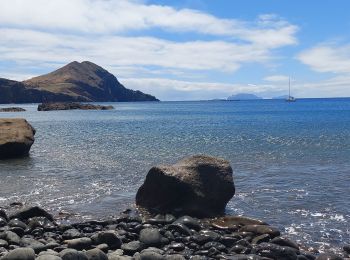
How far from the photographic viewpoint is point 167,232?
17500 millimetres

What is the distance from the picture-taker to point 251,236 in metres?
17.4

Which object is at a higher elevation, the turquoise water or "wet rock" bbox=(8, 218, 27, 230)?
"wet rock" bbox=(8, 218, 27, 230)

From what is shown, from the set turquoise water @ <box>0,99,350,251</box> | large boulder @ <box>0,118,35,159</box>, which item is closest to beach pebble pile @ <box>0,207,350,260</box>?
turquoise water @ <box>0,99,350,251</box>

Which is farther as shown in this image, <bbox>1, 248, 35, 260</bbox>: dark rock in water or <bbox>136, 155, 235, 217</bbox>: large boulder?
<bbox>136, 155, 235, 217</bbox>: large boulder

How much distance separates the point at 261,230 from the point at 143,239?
4.56 m

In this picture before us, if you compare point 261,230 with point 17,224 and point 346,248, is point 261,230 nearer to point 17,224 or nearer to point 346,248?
point 346,248

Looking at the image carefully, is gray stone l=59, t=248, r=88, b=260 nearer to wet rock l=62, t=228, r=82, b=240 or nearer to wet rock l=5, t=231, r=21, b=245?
wet rock l=5, t=231, r=21, b=245

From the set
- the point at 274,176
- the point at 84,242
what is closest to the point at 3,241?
the point at 84,242

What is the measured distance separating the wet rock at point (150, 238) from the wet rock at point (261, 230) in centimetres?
361

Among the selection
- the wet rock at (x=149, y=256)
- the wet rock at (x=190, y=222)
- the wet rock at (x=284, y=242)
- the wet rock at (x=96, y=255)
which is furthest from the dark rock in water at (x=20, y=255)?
the wet rock at (x=284, y=242)

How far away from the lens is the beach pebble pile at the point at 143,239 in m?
14.4

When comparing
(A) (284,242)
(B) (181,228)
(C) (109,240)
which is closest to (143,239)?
(C) (109,240)

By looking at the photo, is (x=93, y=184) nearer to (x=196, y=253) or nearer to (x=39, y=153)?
(x=196, y=253)

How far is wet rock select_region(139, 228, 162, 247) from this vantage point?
16.2m
